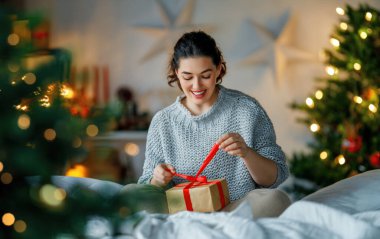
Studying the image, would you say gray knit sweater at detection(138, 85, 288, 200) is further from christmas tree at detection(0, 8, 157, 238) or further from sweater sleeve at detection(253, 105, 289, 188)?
christmas tree at detection(0, 8, 157, 238)

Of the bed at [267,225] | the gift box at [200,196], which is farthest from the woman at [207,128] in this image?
the bed at [267,225]

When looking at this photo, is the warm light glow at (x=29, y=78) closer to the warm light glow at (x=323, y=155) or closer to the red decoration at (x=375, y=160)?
the red decoration at (x=375, y=160)

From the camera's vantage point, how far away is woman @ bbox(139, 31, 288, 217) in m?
2.18

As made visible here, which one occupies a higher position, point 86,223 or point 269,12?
point 269,12

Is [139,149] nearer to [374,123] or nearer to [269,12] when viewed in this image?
[269,12]

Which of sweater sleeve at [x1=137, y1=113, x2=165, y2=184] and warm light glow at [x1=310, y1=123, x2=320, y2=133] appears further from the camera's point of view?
warm light glow at [x1=310, y1=123, x2=320, y2=133]

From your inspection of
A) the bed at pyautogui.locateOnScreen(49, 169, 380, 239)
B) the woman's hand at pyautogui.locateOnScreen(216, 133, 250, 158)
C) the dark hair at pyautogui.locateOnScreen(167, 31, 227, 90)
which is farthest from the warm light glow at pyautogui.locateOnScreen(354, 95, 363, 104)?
the bed at pyautogui.locateOnScreen(49, 169, 380, 239)

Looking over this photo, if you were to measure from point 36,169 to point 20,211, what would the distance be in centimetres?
4

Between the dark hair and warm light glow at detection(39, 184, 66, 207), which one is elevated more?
the dark hair

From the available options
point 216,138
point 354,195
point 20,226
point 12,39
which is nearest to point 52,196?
point 20,226

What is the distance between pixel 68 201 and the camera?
21.9 inches

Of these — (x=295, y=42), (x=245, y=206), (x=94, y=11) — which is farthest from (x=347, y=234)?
(x=94, y=11)

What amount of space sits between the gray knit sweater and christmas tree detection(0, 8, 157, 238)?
1.63m

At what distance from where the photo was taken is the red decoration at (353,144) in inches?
140
